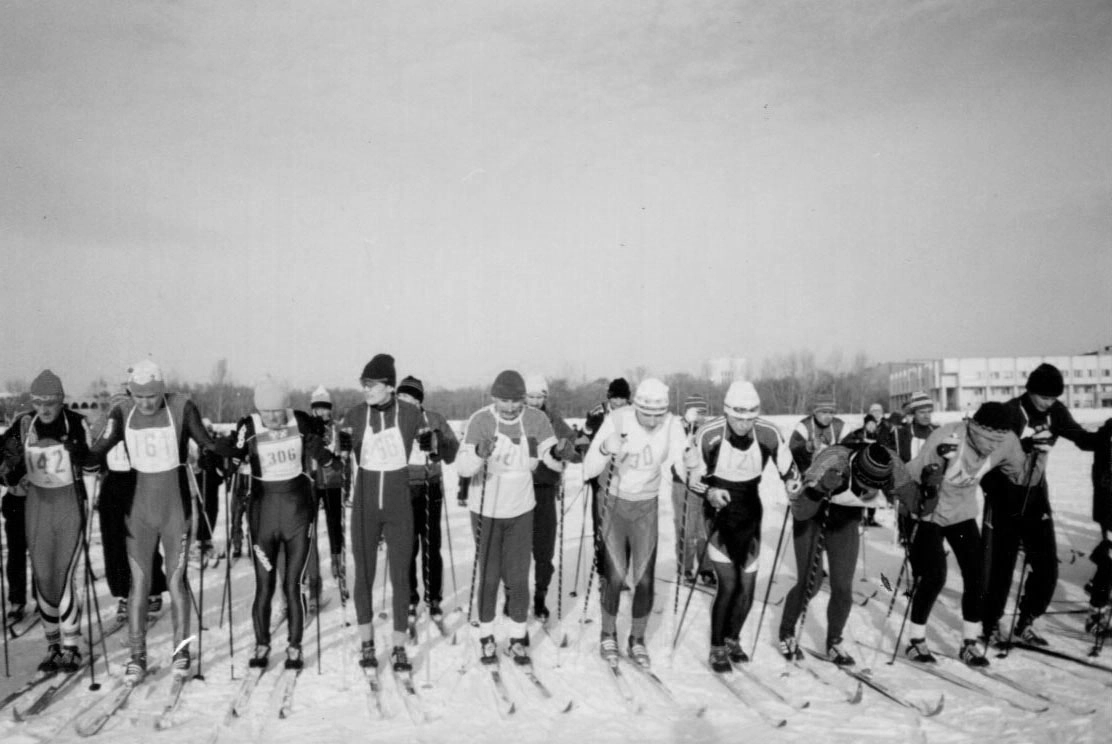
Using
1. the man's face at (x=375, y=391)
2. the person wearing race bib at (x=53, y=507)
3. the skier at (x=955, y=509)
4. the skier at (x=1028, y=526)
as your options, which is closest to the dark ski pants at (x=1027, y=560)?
the skier at (x=1028, y=526)

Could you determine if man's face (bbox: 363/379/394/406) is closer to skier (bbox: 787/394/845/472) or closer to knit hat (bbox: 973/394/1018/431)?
skier (bbox: 787/394/845/472)

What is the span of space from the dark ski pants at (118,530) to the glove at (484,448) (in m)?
2.47

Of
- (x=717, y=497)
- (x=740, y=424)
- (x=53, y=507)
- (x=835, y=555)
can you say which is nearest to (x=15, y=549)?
(x=53, y=507)

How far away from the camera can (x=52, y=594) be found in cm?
528

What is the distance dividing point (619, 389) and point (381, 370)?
2.91 meters

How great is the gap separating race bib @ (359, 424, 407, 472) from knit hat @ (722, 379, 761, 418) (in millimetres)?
2446

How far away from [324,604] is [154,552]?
7.48 ft

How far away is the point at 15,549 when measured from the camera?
22.0 feet

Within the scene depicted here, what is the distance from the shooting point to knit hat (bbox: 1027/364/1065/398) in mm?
5711

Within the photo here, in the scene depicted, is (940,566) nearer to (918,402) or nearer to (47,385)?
(918,402)

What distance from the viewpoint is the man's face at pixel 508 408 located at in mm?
5496

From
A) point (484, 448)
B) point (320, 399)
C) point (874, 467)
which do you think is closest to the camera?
point (874, 467)

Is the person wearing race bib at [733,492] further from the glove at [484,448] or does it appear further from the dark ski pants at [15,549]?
the dark ski pants at [15,549]

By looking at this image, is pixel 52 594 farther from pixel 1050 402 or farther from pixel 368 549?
pixel 1050 402
